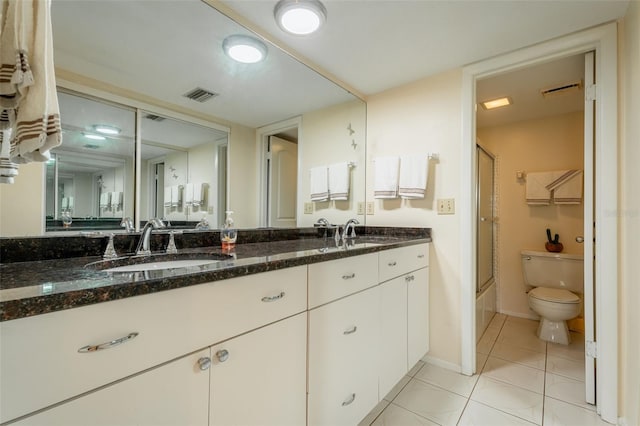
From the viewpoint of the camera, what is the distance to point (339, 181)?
2.32 m

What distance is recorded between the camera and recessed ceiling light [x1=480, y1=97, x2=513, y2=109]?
2.46 m

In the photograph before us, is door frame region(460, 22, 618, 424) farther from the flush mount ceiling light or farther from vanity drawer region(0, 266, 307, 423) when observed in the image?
vanity drawer region(0, 266, 307, 423)

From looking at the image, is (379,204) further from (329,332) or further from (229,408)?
(229,408)

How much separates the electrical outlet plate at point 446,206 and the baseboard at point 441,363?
1.04 meters

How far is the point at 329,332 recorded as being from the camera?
1.12m

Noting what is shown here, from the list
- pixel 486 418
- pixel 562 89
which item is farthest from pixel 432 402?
pixel 562 89

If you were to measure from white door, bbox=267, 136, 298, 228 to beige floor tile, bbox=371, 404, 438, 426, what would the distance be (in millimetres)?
1216

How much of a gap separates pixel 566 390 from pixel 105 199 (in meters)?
2.66

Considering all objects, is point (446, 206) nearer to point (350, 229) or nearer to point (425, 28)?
point (350, 229)

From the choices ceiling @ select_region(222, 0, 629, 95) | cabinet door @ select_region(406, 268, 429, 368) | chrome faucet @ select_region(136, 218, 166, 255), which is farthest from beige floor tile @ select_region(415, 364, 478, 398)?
ceiling @ select_region(222, 0, 629, 95)

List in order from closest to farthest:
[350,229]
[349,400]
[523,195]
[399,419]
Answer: [349,400], [399,419], [350,229], [523,195]

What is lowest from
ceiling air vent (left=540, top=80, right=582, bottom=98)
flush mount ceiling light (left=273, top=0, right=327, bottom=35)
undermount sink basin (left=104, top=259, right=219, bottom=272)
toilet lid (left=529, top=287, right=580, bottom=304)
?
toilet lid (left=529, top=287, right=580, bottom=304)

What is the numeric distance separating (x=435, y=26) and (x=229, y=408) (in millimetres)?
1940

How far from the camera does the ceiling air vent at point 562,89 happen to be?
7.04ft
